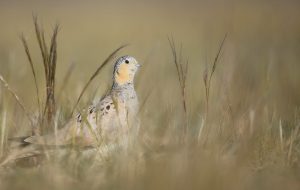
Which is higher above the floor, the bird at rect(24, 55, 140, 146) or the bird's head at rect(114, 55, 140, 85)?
the bird's head at rect(114, 55, 140, 85)

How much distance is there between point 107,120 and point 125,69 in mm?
381

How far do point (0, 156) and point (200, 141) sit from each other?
1281 millimetres

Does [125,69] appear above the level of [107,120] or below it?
above

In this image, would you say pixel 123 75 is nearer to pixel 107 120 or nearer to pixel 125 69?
pixel 125 69

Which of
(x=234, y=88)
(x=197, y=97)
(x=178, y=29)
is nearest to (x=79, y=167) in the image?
(x=234, y=88)

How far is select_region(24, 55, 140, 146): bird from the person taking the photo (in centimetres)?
396

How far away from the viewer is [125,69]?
13.7 feet

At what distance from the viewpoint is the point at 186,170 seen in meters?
3.21

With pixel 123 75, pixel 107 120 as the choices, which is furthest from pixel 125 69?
pixel 107 120

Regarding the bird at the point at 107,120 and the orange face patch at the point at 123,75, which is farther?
the orange face patch at the point at 123,75

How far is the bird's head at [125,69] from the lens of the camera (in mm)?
4152

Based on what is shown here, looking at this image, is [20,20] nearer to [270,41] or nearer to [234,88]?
[270,41]

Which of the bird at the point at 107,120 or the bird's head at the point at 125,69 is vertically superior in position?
the bird's head at the point at 125,69

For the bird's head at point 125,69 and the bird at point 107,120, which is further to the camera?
the bird's head at point 125,69
